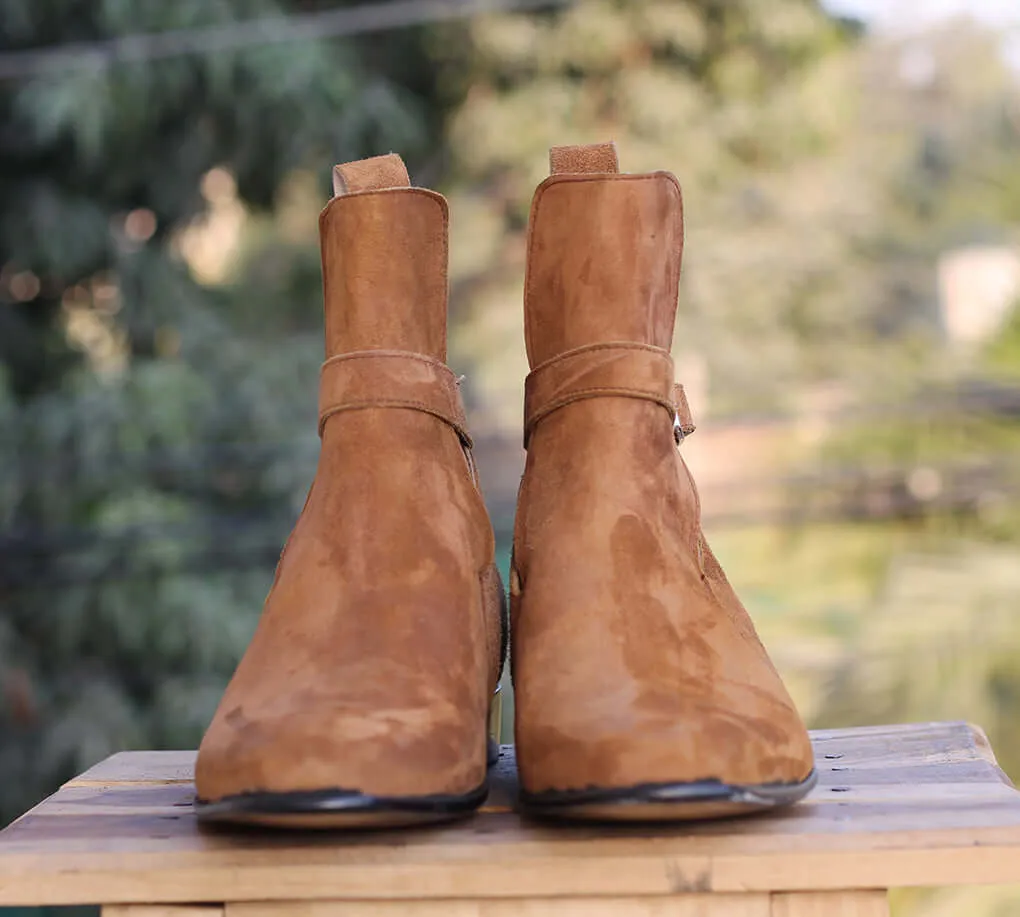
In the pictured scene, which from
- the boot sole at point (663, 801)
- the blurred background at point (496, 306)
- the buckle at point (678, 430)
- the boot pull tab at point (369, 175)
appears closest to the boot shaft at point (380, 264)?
the boot pull tab at point (369, 175)

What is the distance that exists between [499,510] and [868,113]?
2237mm

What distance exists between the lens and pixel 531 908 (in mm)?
553

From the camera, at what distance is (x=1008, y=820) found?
571mm

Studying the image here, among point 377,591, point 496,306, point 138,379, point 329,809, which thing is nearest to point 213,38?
point 138,379

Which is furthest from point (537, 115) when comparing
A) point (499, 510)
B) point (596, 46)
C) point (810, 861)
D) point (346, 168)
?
point (810, 861)

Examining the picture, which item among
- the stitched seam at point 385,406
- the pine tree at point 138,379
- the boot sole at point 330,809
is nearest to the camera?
the boot sole at point 330,809

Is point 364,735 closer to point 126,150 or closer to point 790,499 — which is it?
point 126,150

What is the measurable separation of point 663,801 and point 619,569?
0.42 feet

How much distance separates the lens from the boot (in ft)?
1.80

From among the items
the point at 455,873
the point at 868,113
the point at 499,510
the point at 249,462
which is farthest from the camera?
the point at 868,113

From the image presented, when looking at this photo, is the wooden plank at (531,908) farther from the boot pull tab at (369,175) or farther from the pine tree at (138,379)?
the pine tree at (138,379)

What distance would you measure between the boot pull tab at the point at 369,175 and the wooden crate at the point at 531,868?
34cm

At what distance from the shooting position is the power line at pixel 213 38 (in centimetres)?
304

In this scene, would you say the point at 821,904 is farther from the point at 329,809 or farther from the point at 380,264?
the point at 380,264
